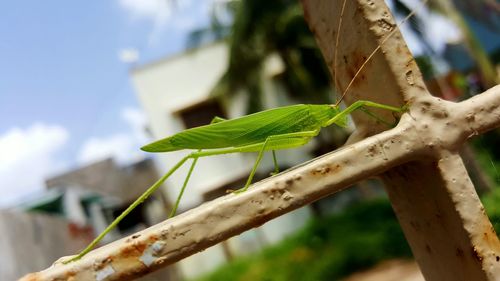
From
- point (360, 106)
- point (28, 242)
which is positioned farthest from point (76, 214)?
point (360, 106)

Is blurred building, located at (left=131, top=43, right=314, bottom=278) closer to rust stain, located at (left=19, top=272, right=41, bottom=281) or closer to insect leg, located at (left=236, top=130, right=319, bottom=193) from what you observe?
insect leg, located at (left=236, top=130, right=319, bottom=193)

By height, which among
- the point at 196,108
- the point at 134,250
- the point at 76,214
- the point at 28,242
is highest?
the point at 196,108

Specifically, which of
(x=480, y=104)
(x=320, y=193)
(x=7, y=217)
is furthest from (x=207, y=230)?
(x=7, y=217)

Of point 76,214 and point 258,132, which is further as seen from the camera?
point 76,214

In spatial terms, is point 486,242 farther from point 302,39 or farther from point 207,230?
point 302,39

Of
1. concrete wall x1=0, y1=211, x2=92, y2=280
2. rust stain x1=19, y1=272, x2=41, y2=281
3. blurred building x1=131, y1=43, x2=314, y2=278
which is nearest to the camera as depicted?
rust stain x1=19, y1=272, x2=41, y2=281

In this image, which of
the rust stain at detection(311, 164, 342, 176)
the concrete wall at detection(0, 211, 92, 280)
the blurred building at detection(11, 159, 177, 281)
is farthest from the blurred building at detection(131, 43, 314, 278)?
the rust stain at detection(311, 164, 342, 176)

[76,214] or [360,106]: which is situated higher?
[76,214]

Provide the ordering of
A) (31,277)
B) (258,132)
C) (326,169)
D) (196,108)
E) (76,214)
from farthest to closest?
(76,214), (196,108), (258,132), (326,169), (31,277)

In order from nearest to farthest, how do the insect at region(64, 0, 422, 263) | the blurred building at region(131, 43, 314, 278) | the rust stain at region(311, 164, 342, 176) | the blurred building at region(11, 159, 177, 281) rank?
the rust stain at region(311, 164, 342, 176), the insect at region(64, 0, 422, 263), the blurred building at region(11, 159, 177, 281), the blurred building at region(131, 43, 314, 278)

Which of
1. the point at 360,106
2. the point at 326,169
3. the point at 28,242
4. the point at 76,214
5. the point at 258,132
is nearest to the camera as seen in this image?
the point at 326,169

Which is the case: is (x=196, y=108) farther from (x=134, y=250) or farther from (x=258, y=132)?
(x=134, y=250)
